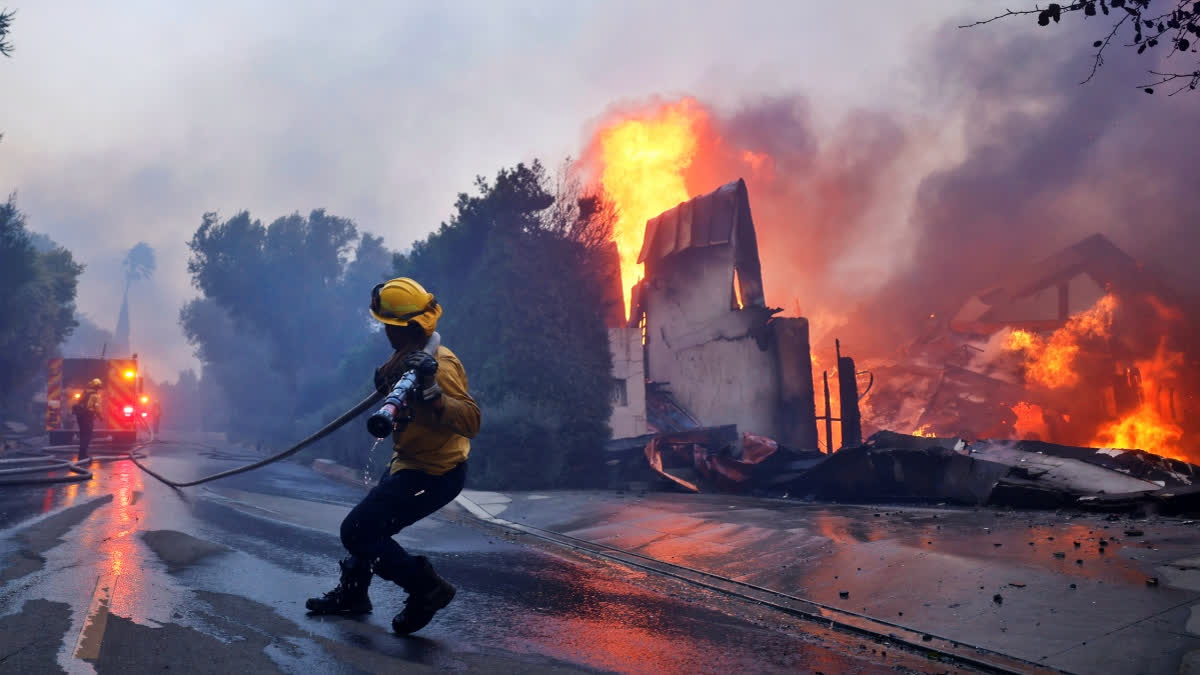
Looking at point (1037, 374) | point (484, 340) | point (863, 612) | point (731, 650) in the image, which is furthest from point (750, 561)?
point (1037, 374)

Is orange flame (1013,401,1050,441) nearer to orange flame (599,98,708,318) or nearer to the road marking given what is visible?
orange flame (599,98,708,318)

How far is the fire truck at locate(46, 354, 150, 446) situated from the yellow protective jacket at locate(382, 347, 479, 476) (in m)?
24.6

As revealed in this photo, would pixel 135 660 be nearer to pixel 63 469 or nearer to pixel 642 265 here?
pixel 63 469

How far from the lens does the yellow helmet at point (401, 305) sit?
15.4ft

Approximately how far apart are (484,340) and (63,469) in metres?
9.19

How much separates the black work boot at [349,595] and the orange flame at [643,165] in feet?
70.7

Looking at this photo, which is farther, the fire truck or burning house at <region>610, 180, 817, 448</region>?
the fire truck

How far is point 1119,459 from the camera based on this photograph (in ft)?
32.9

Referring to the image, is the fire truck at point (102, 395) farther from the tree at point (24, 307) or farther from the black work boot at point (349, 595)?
the black work boot at point (349, 595)

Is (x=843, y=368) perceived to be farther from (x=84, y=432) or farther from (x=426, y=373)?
(x=84, y=432)

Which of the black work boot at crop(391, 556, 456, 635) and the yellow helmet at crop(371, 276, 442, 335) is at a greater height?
the yellow helmet at crop(371, 276, 442, 335)

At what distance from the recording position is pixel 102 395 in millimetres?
24891

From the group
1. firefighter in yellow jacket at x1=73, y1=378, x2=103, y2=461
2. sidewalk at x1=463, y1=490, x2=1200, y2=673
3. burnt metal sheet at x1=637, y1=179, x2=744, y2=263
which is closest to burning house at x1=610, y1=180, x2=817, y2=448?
burnt metal sheet at x1=637, y1=179, x2=744, y2=263

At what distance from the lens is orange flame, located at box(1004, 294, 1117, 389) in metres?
25.5
